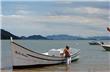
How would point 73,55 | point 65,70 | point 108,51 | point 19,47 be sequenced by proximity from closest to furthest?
1. point 19,47
2. point 65,70
3. point 73,55
4. point 108,51

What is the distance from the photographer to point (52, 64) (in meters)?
22.1

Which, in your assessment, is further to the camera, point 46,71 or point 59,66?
point 59,66

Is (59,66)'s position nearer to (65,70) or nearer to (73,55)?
(65,70)

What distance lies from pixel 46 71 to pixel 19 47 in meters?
2.06

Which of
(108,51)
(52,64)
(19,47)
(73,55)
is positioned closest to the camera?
(19,47)

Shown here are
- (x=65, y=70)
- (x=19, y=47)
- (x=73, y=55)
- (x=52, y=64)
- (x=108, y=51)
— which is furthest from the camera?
(x=108, y=51)

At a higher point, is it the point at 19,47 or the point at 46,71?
the point at 19,47

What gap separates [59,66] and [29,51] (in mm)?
3276

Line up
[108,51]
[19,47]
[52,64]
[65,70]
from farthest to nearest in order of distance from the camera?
[108,51] → [52,64] → [65,70] → [19,47]

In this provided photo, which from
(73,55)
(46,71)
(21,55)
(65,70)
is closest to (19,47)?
(21,55)

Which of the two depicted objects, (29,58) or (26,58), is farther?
(29,58)

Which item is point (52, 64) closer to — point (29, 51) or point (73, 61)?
point (29, 51)

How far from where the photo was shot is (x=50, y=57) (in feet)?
71.3

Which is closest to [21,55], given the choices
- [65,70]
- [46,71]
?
[46,71]
